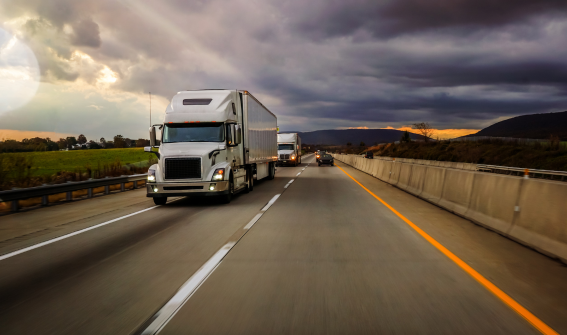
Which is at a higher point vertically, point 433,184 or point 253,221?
point 433,184

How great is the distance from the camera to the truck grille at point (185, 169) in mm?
12609

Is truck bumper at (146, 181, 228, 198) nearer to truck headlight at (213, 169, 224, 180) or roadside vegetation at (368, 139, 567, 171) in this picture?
truck headlight at (213, 169, 224, 180)

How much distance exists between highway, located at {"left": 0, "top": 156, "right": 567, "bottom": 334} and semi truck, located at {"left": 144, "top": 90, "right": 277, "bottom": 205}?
279 cm

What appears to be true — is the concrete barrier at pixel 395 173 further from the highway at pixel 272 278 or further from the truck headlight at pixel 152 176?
the truck headlight at pixel 152 176

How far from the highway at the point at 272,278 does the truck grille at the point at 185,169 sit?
284 cm

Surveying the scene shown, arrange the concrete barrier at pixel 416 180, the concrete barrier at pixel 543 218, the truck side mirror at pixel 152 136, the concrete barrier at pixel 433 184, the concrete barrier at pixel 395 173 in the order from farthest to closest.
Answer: the concrete barrier at pixel 395 173, the concrete barrier at pixel 416 180, the truck side mirror at pixel 152 136, the concrete barrier at pixel 433 184, the concrete barrier at pixel 543 218

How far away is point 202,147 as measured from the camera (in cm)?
1314

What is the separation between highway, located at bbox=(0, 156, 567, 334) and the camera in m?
3.86

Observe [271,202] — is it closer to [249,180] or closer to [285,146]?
[249,180]

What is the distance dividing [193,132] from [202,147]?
3.03 feet

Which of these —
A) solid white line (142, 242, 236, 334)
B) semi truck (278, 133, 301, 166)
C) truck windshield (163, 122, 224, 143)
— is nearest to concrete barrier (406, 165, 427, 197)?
truck windshield (163, 122, 224, 143)

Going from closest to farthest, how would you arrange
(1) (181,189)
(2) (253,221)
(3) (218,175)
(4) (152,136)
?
(2) (253,221)
(1) (181,189)
(3) (218,175)
(4) (152,136)

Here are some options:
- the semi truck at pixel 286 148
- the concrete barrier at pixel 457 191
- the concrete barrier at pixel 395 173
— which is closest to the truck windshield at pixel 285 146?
the semi truck at pixel 286 148

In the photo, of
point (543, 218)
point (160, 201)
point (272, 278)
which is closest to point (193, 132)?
point (160, 201)
